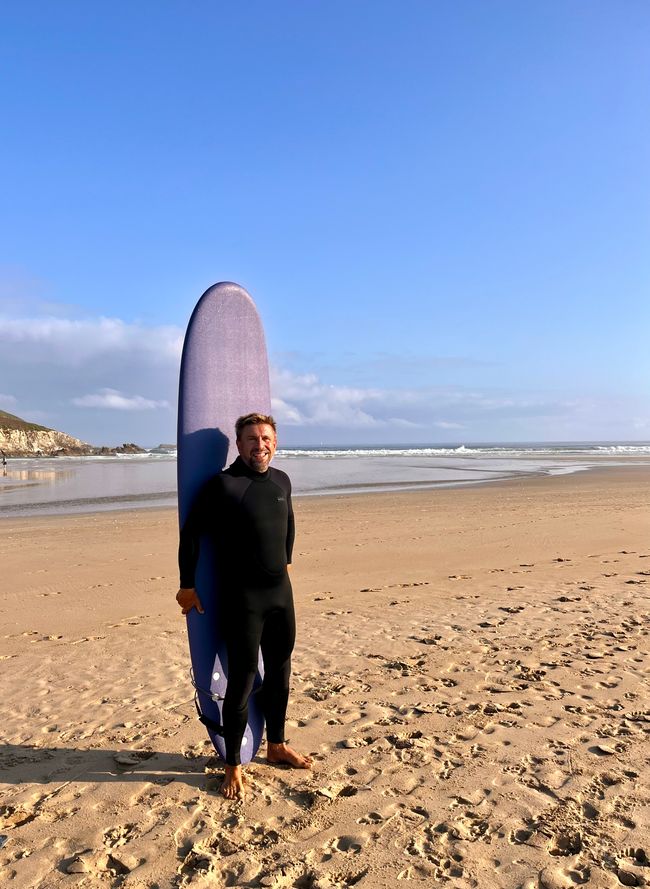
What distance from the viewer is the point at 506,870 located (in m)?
2.37

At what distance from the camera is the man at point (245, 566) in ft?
9.87

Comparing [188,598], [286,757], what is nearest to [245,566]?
[188,598]

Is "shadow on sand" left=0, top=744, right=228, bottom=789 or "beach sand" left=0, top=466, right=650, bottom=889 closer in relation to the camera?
"beach sand" left=0, top=466, right=650, bottom=889

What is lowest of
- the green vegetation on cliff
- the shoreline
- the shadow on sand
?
the shadow on sand

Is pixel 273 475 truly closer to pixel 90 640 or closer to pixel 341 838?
pixel 341 838

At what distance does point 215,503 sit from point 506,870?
6.14 feet

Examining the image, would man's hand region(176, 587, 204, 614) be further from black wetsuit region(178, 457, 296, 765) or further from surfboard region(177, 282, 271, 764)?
surfboard region(177, 282, 271, 764)

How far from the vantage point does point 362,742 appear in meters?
3.45

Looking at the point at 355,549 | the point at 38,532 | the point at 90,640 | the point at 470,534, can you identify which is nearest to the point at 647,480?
the point at 470,534

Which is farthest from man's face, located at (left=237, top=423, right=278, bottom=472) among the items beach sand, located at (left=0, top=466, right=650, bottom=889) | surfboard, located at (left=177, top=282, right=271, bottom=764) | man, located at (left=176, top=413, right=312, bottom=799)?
beach sand, located at (left=0, top=466, right=650, bottom=889)

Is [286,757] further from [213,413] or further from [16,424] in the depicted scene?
[16,424]

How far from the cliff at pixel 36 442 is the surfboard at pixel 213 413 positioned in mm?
58968

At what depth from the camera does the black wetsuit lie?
301 cm

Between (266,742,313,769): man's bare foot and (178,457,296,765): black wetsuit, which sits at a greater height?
(178,457,296,765): black wetsuit
